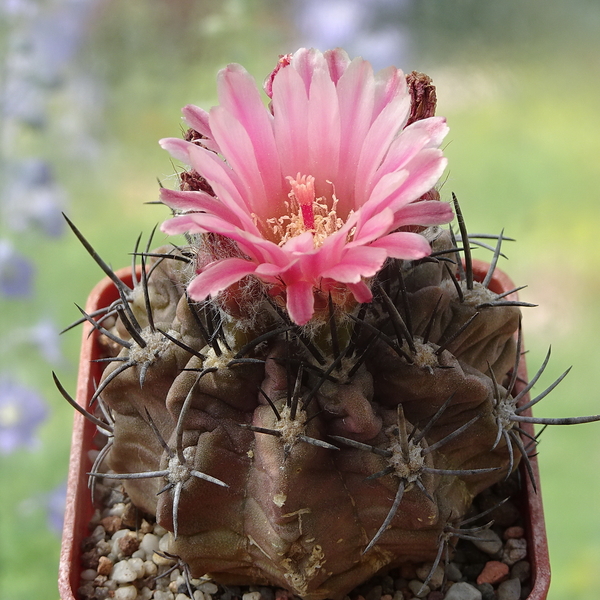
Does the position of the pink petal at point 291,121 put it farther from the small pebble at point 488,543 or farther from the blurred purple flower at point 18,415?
the blurred purple flower at point 18,415

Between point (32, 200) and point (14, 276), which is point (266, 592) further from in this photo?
point (32, 200)

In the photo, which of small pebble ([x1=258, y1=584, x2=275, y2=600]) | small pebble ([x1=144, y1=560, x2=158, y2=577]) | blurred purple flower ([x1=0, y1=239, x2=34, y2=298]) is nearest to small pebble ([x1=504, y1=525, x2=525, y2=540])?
small pebble ([x1=258, y1=584, x2=275, y2=600])

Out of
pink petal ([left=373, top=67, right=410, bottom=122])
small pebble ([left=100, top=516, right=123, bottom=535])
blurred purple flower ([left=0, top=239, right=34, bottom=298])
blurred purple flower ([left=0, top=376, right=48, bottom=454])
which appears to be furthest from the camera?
blurred purple flower ([left=0, top=239, right=34, bottom=298])

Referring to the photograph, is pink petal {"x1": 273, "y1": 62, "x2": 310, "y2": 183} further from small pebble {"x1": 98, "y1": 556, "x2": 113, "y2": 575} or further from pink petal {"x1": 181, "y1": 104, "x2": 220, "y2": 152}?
small pebble {"x1": 98, "y1": 556, "x2": 113, "y2": 575}

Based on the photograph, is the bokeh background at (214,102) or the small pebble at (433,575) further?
the bokeh background at (214,102)

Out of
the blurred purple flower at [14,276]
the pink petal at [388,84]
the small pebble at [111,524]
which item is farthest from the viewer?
the blurred purple flower at [14,276]

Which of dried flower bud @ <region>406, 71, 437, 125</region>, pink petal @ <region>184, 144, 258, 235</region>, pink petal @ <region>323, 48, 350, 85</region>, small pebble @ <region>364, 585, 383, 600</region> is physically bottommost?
small pebble @ <region>364, 585, 383, 600</region>

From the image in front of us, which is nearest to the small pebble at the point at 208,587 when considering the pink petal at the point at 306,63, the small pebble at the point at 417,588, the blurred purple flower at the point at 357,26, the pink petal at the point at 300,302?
the small pebble at the point at 417,588
